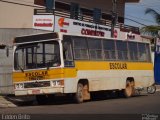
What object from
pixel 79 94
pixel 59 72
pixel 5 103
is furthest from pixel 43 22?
pixel 59 72

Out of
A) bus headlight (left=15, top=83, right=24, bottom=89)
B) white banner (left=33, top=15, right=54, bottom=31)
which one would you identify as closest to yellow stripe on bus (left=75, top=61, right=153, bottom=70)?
bus headlight (left=15, top=83, right=24, bottom=89)

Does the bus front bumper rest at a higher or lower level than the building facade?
lower

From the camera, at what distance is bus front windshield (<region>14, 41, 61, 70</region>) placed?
22141 mm

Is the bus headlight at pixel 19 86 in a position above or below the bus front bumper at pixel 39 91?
above

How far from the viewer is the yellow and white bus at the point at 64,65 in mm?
22062

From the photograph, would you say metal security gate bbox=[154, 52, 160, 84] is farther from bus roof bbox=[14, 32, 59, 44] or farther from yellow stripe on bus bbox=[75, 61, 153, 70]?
bus roof bbox=[14, 32, 59, 44]

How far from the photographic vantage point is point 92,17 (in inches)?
1587

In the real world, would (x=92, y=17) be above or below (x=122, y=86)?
above

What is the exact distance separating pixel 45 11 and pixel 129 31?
12575mm

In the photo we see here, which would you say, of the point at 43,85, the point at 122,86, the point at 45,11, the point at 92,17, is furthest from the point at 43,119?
the point at 92,17

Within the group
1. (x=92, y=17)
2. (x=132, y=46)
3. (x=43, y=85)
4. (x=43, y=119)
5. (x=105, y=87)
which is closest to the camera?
(x=43, y=119)

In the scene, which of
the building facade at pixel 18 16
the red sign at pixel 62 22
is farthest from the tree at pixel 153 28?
the red sign at pixel 62 22

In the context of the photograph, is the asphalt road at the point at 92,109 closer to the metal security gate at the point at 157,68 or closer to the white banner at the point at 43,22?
the white banner at the point at 43,22

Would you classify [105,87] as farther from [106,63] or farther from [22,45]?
[22,45]
